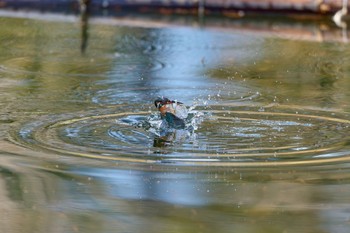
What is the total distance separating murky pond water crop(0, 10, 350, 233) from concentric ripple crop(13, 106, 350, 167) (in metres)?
0.01

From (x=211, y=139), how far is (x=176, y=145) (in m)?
0.31

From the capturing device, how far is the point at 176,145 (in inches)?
313

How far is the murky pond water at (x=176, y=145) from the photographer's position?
6078 mm

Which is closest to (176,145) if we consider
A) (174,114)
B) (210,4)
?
(174,114)

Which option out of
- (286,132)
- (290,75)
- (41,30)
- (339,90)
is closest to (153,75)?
(290,75)

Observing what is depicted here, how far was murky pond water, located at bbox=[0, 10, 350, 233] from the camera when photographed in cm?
608

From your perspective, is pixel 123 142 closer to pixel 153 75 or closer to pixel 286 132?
pixel 286 132

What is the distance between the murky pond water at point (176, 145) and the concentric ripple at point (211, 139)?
13mm

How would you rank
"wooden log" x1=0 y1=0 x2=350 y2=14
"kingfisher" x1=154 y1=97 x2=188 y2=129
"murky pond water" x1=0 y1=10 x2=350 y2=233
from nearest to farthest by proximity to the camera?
"murky pond water" x1=0 y1=10 x2=350 y2=233
"kingfisher" x1=154 y1=97 x2=188 y2=129
"wooden log" x1=0 y1=0 x2=350 y2=14

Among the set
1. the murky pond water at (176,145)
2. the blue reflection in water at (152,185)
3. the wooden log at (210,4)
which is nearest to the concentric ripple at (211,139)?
the murky pond water at (176,145)

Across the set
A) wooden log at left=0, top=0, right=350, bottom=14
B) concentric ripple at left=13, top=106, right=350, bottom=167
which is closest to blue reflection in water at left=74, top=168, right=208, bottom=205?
concentric ripple at left=13, top=106, right=350, bottom=167

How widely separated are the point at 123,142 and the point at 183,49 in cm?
718

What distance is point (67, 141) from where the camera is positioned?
8.03 metres

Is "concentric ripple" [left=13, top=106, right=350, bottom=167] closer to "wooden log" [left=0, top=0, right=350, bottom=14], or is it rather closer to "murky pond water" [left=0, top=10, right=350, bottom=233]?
"murky pond water" [left=0, top=10, right=350, bottom=233]
